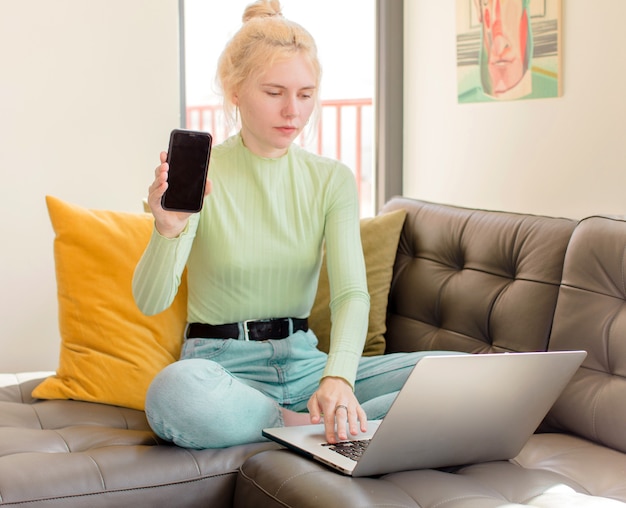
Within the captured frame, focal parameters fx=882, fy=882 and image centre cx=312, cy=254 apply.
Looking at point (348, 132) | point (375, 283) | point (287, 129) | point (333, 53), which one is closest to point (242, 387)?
point (287, 129)

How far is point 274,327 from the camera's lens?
6.20 feet

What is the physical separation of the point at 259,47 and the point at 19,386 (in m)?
1.02

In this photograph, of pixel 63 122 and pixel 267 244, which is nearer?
pixel 267 244

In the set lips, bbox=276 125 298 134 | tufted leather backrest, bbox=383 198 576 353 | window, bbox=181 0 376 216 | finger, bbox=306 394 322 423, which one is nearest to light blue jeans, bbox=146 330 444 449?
finger, bbox=306 394 322 423

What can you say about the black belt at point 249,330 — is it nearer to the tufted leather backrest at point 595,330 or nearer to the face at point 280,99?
the face at point 280,99

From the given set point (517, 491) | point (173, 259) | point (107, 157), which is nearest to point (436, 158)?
point (107, 157)

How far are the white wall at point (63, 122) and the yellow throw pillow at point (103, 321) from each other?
713 millimetres

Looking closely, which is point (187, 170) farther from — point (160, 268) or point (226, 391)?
point (226, 391)

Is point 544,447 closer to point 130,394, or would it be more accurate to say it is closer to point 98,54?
point 130,394

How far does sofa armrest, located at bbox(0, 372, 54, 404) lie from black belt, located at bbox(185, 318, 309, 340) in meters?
0.48

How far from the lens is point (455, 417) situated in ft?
4.82

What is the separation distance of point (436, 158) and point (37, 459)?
72.0 inches

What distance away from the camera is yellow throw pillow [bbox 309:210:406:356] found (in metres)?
2.22

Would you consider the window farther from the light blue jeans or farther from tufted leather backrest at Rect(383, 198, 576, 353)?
the light blue jeans
